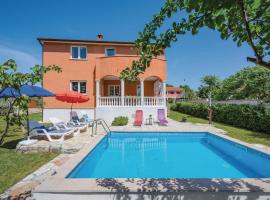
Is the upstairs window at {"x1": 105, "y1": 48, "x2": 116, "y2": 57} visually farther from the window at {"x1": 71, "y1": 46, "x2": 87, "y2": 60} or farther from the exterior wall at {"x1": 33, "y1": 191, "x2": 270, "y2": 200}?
the exterior wall at {"x1": 33, "y1": 191, "x2": 270, "y2": 200}

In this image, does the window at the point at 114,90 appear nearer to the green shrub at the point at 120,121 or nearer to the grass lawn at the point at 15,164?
the green shrub at the point at 120,121

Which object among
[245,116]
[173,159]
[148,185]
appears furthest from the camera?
[245,116]

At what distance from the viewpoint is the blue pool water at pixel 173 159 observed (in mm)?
8219

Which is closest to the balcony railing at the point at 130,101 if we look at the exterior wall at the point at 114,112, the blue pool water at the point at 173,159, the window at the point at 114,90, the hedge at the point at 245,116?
the exterior wall at the point at 114,112

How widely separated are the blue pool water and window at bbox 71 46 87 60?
12.6m

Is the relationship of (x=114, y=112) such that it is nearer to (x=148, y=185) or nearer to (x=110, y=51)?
(x=110, y=51)

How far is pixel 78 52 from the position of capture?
2347cm

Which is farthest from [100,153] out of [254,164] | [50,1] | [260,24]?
[50,1]

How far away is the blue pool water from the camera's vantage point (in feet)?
27.0

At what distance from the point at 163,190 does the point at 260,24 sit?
3929 millimetres

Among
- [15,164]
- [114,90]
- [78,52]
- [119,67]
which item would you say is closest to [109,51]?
[78,52]

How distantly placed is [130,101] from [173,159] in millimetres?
11935

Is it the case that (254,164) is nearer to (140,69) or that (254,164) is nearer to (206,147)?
(206,147)

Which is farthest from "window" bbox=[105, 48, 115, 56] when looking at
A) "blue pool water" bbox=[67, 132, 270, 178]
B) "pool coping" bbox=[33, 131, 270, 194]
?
"pool coping" bbox=[33, 131, 270, 194]
